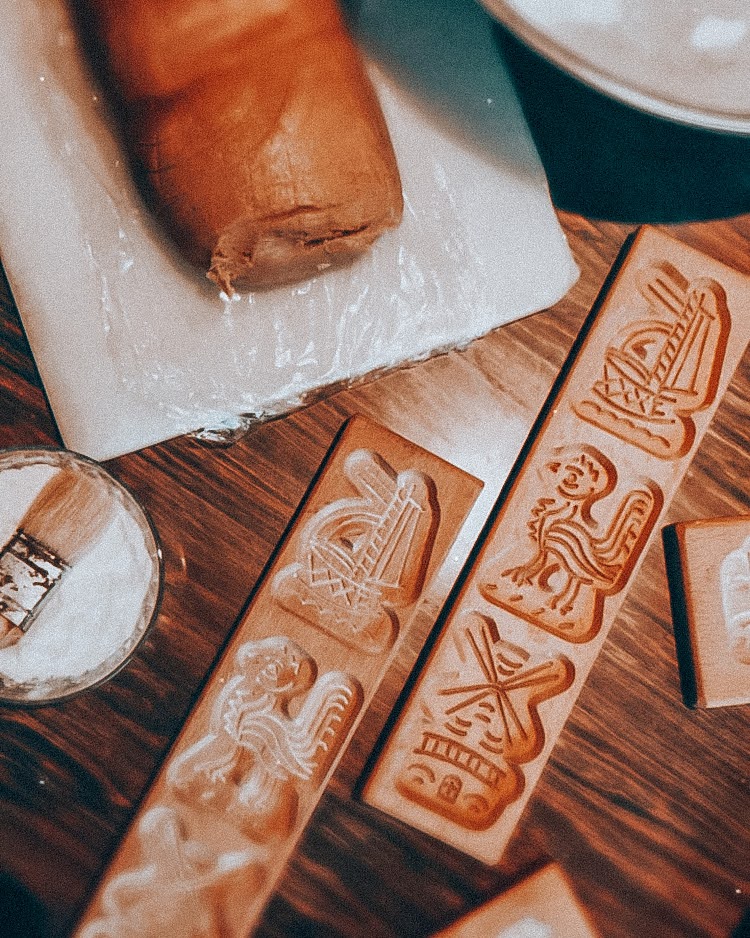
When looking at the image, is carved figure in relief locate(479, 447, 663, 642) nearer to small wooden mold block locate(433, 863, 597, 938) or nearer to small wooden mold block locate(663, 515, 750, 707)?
small wooden mold block locate(663, 515, 750, 707)

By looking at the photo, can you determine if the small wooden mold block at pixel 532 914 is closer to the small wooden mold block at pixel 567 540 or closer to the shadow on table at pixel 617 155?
the small wooden mold block at pixel 567 540

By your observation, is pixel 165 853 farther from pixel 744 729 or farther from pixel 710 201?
pixel 710 201

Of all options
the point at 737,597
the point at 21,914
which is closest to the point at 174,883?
the point at 21,914

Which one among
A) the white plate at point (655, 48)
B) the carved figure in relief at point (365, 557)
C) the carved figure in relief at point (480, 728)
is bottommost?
the carved figure in relief at point (480, 728)

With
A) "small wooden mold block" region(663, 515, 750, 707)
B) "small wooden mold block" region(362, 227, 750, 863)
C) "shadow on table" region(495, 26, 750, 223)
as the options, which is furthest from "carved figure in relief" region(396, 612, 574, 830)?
"shadow on table" region(495, 26, 750, 223)

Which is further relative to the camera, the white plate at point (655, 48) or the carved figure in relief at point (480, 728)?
the carved figure in relief at point (480, 728)

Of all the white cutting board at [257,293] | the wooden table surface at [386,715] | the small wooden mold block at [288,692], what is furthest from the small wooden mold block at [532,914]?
the white cutting board at [257,293]
